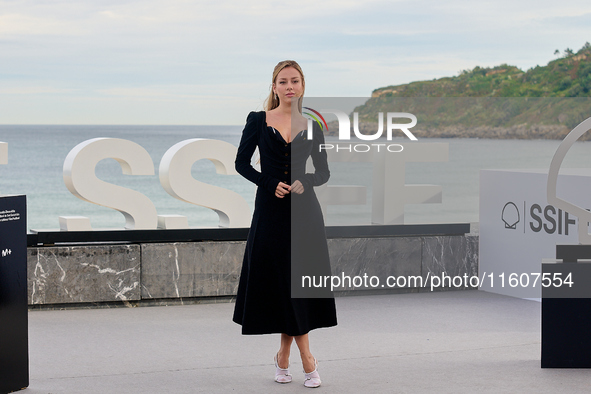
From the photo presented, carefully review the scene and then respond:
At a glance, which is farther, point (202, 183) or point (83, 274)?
point (202, 183)

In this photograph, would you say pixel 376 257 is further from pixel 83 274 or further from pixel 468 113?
pixel 83 274

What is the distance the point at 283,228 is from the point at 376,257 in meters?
3.06

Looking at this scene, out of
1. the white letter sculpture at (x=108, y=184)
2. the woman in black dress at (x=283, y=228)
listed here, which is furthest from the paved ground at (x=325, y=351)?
A: the white letter sculpture at (x=108, y=184)

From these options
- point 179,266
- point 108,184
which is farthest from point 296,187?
point 108,184

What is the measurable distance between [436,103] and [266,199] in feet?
9.44

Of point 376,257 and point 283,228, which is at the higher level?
point 283,228

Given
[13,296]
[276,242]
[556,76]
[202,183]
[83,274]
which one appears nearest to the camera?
[13,296]

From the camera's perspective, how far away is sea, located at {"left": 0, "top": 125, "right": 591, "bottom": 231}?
7558mm

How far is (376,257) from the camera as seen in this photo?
7082 mm

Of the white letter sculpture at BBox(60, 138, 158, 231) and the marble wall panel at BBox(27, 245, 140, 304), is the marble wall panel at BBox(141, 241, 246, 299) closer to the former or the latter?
the marble wall panel at BBox(27, 245, 140, 304)

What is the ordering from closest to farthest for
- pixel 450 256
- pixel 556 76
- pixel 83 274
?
pixel 83 274, pixel 450 256, pixel 556 76

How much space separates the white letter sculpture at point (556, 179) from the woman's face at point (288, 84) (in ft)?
5.24

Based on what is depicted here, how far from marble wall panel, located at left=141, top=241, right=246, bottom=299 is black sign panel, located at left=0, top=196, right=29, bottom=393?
2.40m

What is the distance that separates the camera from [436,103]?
658 centimetres
